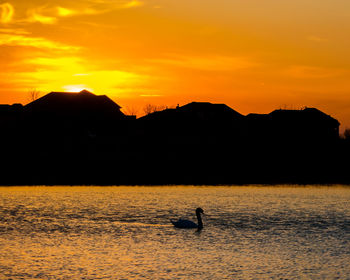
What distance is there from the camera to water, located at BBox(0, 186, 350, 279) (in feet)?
75.4

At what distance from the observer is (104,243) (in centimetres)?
2962

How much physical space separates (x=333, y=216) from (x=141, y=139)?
64.9m

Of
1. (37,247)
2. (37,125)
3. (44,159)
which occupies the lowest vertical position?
(37,247)

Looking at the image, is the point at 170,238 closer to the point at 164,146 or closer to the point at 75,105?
the point at 164,146

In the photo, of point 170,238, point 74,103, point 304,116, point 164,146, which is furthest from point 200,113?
point 170,238

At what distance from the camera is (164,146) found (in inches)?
4031

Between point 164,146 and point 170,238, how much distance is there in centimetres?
7096

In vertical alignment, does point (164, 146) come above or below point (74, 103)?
below

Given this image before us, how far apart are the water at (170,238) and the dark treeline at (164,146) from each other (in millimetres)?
27833

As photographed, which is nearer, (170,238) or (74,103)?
(170,238)

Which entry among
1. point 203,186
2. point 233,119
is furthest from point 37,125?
point 203,186

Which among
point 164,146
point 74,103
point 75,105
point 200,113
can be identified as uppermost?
point 74,103

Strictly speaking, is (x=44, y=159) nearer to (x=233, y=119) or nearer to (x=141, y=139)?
(x=141, y=139)

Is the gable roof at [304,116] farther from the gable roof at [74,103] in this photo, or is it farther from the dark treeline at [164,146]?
the gable roof at [74,103]
